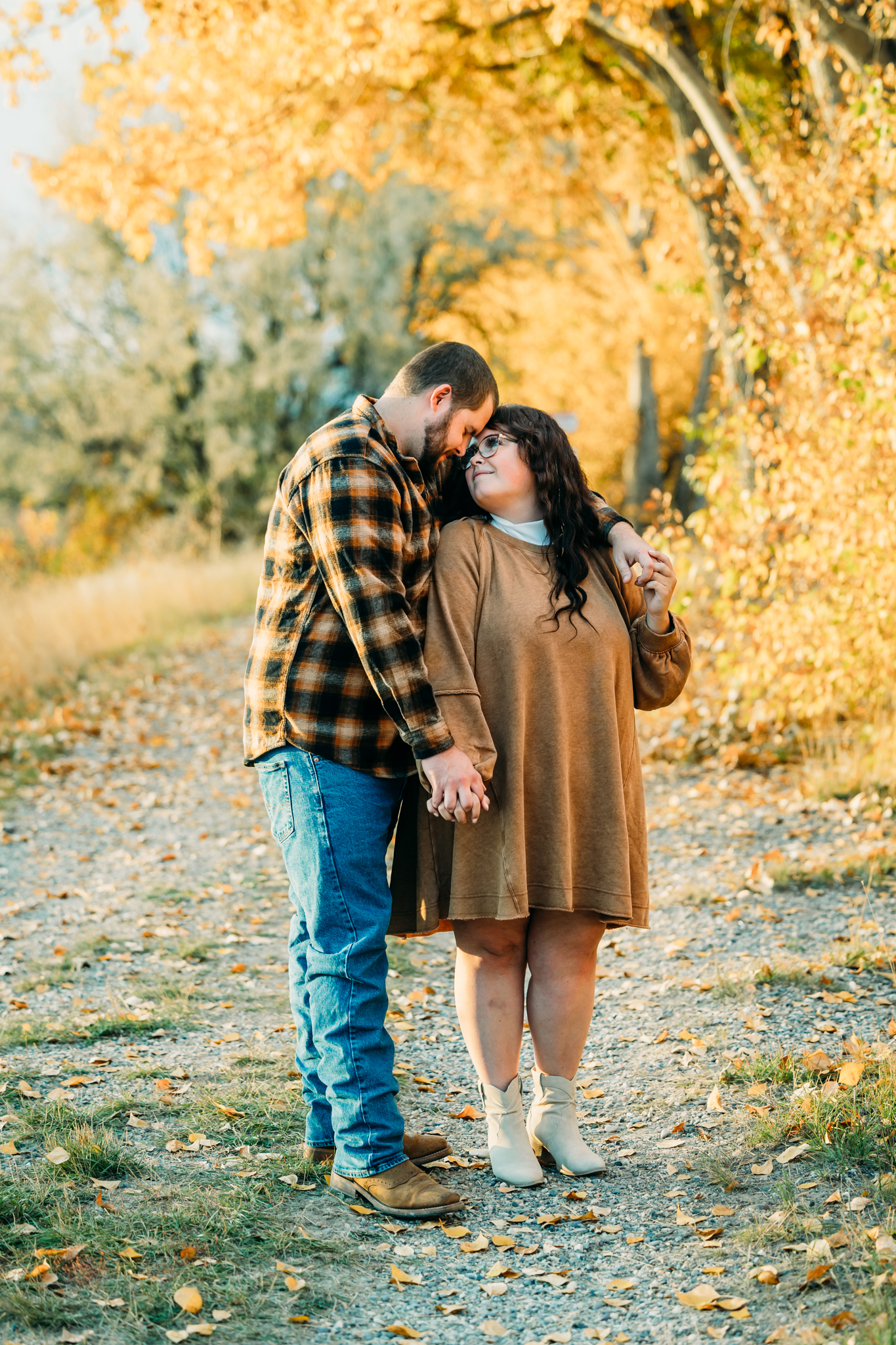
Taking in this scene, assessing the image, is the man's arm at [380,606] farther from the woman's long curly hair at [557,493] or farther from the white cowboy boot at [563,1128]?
the white cowboy boot at [563,1128]

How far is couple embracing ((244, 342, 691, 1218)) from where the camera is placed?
274cm

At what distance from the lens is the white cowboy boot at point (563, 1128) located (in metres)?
Answer: 3.09

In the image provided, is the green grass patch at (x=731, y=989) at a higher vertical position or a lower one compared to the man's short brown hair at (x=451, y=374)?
lower

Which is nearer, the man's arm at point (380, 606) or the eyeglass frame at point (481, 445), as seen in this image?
the man's arm at point (380, 606)

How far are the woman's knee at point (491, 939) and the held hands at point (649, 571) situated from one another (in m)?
0.86

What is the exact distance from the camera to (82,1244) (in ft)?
8.66

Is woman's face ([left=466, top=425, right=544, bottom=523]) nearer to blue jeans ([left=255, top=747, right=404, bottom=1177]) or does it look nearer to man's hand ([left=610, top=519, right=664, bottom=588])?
man's hand ([left=610, top=519, right=664, bottom=588])

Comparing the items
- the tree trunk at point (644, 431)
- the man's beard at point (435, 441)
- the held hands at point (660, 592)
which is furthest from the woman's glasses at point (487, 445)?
the tree trunk at point (644, 431)

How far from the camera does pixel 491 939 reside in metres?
3.01

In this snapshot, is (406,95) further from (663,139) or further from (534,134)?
(663,139)

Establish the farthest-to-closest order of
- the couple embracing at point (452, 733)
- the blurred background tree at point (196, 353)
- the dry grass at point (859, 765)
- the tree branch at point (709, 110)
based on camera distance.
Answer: the blurred background tree at point (196, 353) < the tree branch at point (709, 110) < the dry grass at point (859, 765) < the couple embracing at point (452, 733)

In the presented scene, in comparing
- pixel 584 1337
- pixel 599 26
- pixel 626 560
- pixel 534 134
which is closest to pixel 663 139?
pixel 534 134

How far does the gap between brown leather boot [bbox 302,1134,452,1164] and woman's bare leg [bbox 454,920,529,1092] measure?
0.29 metres

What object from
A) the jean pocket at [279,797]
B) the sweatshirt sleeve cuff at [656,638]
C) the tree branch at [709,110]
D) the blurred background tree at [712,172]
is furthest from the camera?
the tree branch at [709,110]
